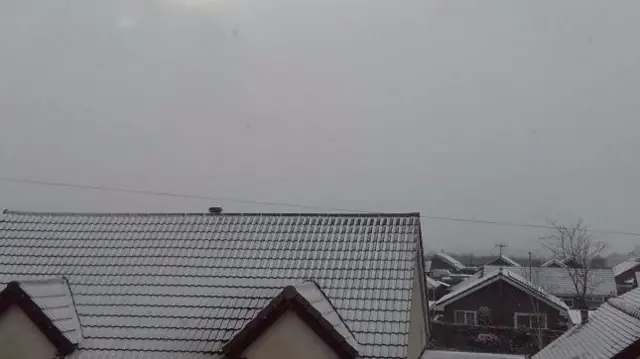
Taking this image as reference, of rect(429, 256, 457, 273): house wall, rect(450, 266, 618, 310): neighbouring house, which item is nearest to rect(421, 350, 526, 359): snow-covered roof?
rect(450, 266, 618, 310): neighbouring house

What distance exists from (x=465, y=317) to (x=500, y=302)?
210 centimetres

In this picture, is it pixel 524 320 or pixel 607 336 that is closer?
pixel 607 336

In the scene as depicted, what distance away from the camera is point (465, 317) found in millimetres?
31859

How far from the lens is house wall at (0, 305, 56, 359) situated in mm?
9805

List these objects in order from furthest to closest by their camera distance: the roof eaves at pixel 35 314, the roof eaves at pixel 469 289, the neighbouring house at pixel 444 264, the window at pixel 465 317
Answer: the neighbouring house at pixel 444 264 → the window at pixel 465 317 → the roof eaves at pixel 469 289 → the roof eaves at pixel 35 314

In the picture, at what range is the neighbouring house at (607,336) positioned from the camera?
912cm

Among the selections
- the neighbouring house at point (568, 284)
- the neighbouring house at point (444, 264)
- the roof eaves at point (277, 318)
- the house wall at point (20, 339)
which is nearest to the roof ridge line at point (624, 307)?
the roof eaves at point (277, 318)

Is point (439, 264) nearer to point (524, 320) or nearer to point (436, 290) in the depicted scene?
point (436, 290)

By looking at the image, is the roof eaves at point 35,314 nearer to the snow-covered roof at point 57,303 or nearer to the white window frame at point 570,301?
the snow-covered roof at point 57,303

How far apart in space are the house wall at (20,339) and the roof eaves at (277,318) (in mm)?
3244

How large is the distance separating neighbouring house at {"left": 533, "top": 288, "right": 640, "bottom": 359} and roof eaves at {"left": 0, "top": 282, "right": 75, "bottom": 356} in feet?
29.2

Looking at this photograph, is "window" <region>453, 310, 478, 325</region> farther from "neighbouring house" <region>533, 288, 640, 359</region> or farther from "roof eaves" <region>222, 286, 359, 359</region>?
"roof eaves" <region>222, 286, 359, 359</region>

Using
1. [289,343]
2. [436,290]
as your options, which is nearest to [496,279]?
[436,290]

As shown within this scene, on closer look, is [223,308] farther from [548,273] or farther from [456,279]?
[456,279]
